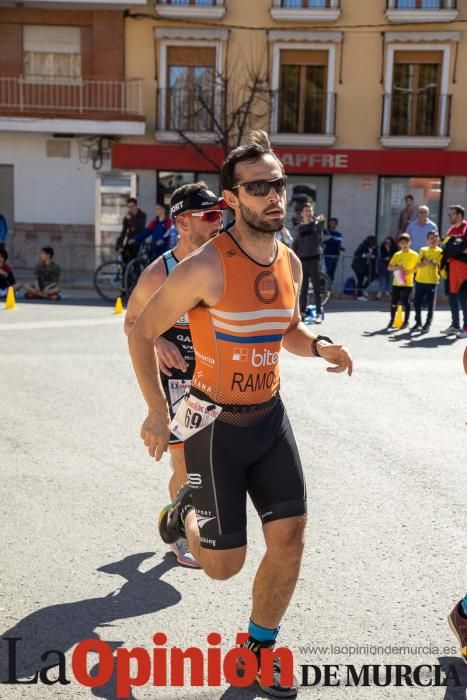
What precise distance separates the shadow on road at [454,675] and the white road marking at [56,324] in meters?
11.4

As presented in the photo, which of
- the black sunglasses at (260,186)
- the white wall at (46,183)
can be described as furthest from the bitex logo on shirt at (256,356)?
the white wall at (46,183)

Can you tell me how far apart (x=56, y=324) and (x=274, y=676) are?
39.6ft

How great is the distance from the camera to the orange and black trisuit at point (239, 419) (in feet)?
11.6

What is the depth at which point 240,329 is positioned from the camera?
3.54m

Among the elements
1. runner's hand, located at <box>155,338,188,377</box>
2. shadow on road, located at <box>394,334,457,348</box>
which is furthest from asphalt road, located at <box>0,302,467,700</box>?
shadow on road, located at <box>394,334,457,348</box>

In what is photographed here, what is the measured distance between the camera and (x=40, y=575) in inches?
178

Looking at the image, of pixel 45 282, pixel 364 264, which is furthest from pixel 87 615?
pixel 364 264

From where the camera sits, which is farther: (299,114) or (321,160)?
(299,114)

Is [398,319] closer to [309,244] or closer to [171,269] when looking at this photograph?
[309,244]

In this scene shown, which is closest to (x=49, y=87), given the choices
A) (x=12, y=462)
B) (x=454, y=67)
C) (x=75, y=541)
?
(x=454, y=67)

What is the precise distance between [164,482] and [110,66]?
23874 millimetres

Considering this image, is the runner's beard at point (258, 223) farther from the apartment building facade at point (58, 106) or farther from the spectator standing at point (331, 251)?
the apartment building facade at point (58, 106)

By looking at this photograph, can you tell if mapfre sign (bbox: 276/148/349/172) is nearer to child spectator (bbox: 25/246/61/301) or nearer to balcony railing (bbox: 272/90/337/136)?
balcony railing (bbox: 272/90/337/136)

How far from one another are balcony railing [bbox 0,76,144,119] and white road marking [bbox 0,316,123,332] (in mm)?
13692
